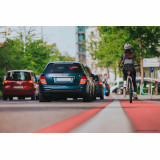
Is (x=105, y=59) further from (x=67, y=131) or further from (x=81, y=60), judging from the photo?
(x=67, y=131)

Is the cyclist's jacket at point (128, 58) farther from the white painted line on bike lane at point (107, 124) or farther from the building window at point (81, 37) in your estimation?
the white painted line on bike lane at point (107, 124)

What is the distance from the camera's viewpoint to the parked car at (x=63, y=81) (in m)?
12.1

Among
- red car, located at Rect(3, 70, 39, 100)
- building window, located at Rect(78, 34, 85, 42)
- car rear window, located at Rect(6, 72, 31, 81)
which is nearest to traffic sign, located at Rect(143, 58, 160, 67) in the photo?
building window, located at Rect(78, 34, 85, 42)

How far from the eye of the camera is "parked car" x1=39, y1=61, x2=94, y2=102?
39.7 feet

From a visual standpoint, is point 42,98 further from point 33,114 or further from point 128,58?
point 128,58

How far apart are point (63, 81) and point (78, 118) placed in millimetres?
2224

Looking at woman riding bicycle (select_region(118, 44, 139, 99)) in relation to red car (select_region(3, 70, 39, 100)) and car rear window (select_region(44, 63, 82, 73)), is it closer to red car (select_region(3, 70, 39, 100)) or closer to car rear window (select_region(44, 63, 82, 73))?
car rear window (select_region(44, 63, 82, 73))

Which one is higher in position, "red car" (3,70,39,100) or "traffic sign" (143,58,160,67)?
"traffic sign" (143,58,160,67)

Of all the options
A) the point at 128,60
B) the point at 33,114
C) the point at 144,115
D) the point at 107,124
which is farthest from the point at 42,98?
the point at 107,124

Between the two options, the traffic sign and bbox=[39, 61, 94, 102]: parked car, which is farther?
the traffic sign

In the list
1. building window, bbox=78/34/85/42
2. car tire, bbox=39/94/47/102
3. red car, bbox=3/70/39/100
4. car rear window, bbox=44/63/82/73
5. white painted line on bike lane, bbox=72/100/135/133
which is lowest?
white painted line on bike lane, bbox=72/100/135/133

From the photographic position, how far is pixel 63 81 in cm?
1217

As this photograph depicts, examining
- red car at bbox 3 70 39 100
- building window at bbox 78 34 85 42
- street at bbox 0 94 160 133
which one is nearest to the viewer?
street at bbox 0 94 160 133

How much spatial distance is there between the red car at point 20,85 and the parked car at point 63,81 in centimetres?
32
